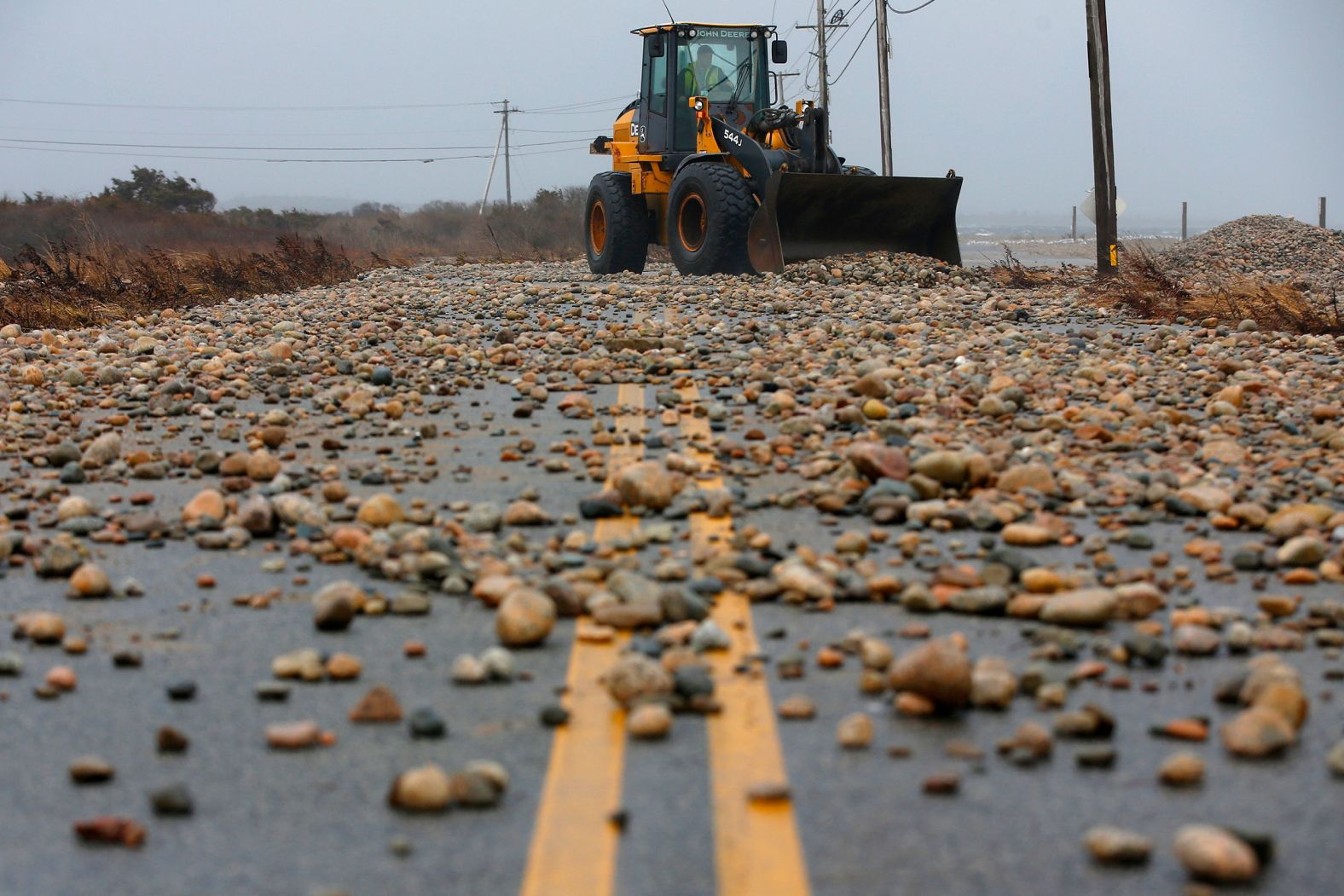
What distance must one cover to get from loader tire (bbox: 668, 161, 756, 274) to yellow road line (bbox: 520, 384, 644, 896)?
42.9 ft

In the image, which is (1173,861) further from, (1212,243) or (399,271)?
(1212,243)

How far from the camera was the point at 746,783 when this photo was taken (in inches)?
108

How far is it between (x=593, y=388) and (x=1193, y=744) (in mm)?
5507

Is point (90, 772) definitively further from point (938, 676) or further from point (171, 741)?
point (938, 676)

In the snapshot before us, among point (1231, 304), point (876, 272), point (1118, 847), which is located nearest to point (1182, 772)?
point (1118, 847)

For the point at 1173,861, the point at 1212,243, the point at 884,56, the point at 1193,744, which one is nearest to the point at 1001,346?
the point at 1193,744

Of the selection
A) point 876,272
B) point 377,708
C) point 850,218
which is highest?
point 850,218

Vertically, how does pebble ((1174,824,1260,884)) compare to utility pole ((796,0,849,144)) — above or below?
below

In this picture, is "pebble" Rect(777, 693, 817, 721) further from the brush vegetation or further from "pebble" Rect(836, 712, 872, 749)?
the brush vegetation

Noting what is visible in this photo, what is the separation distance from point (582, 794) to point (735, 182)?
1433 cm

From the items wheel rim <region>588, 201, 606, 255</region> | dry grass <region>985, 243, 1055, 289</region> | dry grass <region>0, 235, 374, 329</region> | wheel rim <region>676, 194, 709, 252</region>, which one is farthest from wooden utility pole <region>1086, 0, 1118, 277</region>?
dry grass <region>0, 235, 374, 329</region>

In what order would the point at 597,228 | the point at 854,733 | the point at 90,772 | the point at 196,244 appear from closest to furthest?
the point at 90,772
the point at 854,733
the point at 597,228
the point at 196,244

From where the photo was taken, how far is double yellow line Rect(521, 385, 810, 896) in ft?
7.78

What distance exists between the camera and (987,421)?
6.67m
